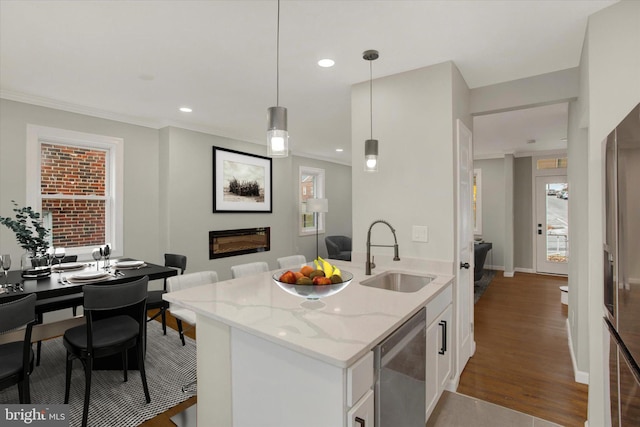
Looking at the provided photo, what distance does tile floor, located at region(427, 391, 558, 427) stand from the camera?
2.13m

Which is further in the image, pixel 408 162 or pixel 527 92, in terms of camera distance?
pixel 527 92

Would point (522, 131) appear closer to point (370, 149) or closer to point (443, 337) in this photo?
point (370, 149)

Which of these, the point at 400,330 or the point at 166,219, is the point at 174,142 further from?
the point at 400,330

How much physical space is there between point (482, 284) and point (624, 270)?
5.31 m

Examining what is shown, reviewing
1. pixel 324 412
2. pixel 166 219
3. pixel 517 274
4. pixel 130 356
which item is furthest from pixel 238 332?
pixel 517 274

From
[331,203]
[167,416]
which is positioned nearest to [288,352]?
[167,416]

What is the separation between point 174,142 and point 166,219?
3.50 feet

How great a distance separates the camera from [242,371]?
150 cm

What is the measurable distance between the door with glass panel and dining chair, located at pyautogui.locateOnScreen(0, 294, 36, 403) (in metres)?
8.12

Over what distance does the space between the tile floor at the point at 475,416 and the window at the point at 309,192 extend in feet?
15.3

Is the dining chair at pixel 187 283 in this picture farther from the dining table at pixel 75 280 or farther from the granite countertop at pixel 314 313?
the granite countertop at pixel 314 313

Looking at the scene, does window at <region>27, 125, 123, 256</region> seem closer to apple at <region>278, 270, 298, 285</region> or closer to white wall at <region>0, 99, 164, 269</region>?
white wall at <region>0, 99, 164, 269</region>

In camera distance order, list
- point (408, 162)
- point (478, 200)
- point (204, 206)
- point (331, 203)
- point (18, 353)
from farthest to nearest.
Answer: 1. point (331, 203)
2. point (478, 200)
3. point (204, 206)
4. point (408, 162)
5. point (18, 353)

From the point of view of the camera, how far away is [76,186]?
12.8 feet
